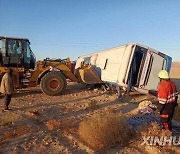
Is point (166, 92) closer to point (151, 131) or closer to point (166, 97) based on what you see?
point (166, 97)

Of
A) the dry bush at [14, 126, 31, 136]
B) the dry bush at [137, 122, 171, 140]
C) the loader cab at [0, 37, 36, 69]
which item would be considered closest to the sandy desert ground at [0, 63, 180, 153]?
the dry bush at [14, 126, 31, 136]

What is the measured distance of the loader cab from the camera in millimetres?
13672

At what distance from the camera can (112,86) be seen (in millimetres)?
15227

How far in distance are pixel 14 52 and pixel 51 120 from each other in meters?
6.26

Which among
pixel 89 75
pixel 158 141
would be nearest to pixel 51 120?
pixel 158 141

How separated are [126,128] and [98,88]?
31.5 feet

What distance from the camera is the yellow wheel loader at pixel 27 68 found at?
541 inches

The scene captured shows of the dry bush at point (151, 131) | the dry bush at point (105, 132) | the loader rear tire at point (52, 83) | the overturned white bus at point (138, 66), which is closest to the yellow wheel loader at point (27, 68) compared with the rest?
the loader rear tire at point (52, 83)

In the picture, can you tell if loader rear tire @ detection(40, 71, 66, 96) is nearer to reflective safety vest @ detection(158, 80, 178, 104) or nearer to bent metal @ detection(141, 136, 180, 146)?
reflective safety vest @ detection(158, 80, 178, 104)

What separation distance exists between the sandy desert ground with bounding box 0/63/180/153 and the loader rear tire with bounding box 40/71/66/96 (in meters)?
0.36

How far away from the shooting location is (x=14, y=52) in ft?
45.5

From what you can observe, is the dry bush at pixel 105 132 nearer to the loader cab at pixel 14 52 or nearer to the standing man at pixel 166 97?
the standing man at pixel 166 97

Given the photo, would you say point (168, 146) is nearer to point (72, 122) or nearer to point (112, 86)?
point (72, 122)

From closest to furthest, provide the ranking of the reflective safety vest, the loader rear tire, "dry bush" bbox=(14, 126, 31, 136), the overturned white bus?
the reflective safety vest, "dry bush" bbox=(14, 126, 31, 136), the overturned white bus, the loader rear tire
